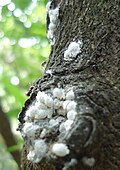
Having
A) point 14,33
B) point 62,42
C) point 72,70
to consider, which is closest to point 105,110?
point 72,70

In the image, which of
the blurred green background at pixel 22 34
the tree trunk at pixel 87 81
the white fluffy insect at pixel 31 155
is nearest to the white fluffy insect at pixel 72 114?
the tree trunk at pixel 87 81

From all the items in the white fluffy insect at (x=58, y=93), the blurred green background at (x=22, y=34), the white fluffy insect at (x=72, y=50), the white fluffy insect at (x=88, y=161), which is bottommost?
the white fluffy insect at (x=88, y=161)

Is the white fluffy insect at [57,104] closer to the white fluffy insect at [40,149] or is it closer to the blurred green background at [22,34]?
the white fluffy insect at [40,149]

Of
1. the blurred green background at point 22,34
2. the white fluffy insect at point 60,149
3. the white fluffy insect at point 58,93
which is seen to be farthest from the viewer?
the blurred green background at point 22,34

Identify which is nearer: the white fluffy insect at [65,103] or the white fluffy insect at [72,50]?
the white fluffy insect at [65,103]

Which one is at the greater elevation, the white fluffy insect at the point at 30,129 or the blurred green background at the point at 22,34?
the blurred green background at the point at 22,34

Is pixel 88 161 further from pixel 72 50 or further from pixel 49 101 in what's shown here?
pixel 72 50

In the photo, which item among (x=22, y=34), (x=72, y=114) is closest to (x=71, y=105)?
(x=72, y=114)

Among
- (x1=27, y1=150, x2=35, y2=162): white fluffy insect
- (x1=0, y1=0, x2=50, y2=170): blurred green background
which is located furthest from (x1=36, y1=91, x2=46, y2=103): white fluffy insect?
(x1=0, y1=0, x2=50, y2=170): blurred green background

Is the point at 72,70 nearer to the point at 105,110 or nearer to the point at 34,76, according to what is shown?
the point at 105,110

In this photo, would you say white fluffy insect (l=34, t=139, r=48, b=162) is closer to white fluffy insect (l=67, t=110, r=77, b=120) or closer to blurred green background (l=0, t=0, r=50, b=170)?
white fluffy insect (l=67, t=110, r=77, b=120)
